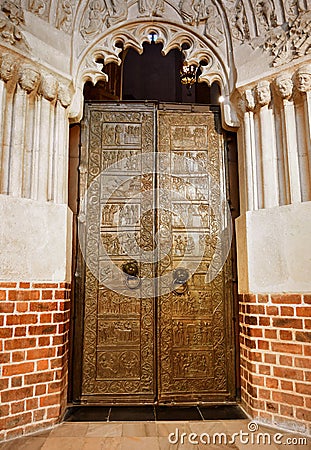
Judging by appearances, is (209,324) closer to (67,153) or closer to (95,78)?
(67,153)

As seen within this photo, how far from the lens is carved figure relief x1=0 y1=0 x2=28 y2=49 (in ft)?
8.82

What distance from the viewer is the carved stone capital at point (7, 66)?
106 inches

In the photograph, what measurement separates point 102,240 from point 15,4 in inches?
77.4

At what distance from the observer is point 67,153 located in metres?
3.18

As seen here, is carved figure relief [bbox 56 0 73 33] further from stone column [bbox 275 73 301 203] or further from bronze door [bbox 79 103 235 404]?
stone column [bbox 275 73 301 203]

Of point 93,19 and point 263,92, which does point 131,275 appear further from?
point 93,19

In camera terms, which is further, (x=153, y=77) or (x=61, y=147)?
(x=153, y=77)

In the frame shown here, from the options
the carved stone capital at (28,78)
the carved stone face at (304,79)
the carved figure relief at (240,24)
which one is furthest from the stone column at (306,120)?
the carved stone capital at (28,78)

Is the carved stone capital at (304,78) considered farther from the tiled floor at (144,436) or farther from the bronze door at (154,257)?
the tiled floor at (144,436)

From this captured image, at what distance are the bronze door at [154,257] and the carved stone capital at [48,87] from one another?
1.82ft

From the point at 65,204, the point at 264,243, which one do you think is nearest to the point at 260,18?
the point at 264,243

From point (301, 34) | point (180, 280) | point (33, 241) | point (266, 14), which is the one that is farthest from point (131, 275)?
point (266, 14)

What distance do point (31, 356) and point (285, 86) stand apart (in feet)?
9.05

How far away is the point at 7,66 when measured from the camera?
2705 millimetres
